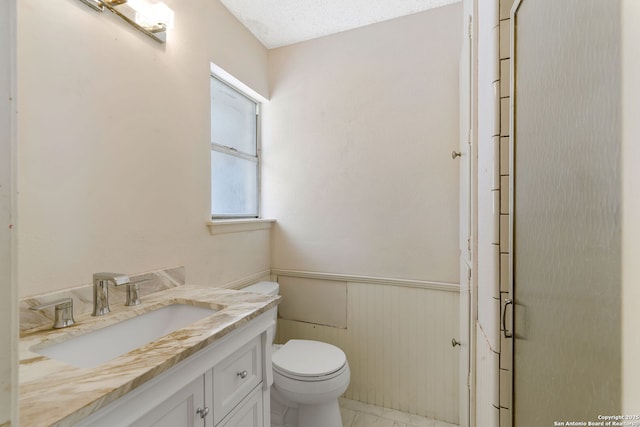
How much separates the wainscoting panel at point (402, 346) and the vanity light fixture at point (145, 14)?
1750 mm

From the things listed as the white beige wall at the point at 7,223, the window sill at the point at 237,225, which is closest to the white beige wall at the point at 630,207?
the white beige wall at the point at 7,223

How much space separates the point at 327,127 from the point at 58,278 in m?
1.65

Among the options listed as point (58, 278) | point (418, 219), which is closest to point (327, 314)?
point (418, 219)

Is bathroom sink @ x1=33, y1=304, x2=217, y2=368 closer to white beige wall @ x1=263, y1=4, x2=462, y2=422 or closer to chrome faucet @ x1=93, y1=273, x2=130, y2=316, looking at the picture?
chrome faucet @ x1=93, y1=273, x2=130, y2=316

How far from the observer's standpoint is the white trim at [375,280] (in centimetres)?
173

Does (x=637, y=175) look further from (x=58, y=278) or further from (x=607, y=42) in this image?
(x=58, y=278)

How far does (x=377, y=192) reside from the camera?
191 centimetres

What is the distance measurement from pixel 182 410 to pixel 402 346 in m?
1.43

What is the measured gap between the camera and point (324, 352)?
164cm

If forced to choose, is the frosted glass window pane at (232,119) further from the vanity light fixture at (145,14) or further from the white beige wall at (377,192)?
the vanity light fixture at (145,14)

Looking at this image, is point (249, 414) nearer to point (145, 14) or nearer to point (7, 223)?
point (7, 223)

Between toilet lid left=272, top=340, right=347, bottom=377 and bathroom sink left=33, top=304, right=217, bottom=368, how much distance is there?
625 millimetres

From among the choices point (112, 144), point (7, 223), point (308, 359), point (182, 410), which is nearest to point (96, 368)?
point (182, 410)

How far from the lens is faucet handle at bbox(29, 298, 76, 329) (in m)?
0.87
